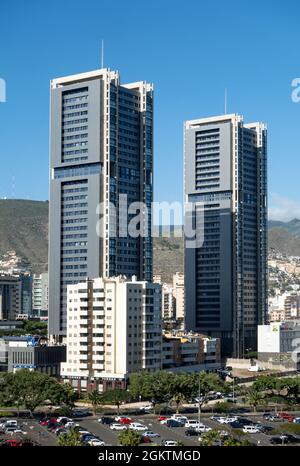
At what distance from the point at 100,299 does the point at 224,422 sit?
15.7 meters

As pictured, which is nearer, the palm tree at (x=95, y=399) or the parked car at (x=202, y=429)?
the parked car at (x=202, y=429)

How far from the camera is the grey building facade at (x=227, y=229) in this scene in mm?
84750

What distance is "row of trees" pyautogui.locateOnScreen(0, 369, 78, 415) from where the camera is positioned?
44875 millimetres

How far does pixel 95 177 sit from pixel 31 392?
84.4ft

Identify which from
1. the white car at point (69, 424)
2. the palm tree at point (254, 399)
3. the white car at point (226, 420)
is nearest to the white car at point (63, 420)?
the white car at point (69, 424)

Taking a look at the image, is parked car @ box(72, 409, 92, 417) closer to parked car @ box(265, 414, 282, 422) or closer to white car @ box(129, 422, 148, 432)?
white car @ box(129, 422, 148, 432)

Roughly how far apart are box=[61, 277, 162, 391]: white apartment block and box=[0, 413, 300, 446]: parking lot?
8.38 m

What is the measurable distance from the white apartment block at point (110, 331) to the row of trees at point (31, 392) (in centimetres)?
729

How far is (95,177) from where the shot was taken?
66.8 metres

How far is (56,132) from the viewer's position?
228 feet

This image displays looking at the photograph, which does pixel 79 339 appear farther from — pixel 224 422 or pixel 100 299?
pixel 224 422

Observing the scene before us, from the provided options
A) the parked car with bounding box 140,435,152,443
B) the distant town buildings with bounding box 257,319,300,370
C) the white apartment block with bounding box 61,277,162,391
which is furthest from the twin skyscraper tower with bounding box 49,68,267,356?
the parked car with bounding box 140,435,152,443

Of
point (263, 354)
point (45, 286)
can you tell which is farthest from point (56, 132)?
point (45, 286)

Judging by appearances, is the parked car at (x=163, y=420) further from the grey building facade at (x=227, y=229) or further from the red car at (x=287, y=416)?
the grey building facade at (x=227, y=229)
